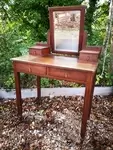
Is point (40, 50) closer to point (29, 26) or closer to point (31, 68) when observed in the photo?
point (31, 68)

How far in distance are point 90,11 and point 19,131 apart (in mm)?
3152

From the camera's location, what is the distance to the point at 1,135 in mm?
2096

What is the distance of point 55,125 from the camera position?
2254mm

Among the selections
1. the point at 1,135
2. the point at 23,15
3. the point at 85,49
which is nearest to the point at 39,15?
the point at 23,15

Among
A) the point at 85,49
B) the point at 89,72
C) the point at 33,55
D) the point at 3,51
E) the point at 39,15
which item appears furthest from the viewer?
the point at 39,15

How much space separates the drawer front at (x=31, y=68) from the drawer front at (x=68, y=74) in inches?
3.5

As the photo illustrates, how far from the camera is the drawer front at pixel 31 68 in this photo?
194 centimetres

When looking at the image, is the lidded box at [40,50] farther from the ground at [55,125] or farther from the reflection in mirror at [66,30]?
the ground at [55,125]

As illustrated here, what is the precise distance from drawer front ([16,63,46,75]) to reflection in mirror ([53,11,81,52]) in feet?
1.49

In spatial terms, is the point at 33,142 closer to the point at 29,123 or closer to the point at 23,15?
the point at 29,123

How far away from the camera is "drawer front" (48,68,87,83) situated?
1.75 meters

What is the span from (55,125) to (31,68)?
0.82 metres

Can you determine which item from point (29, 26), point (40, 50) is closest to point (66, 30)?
point (40, 50)

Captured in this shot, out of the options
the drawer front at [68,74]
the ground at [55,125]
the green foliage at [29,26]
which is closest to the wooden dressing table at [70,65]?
the drawer front at [68,74]
